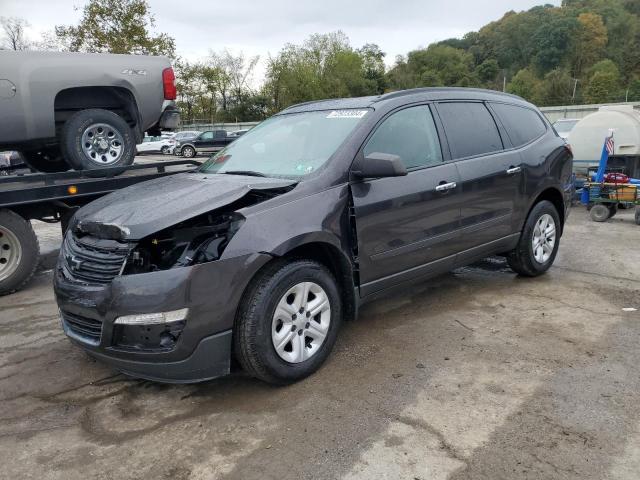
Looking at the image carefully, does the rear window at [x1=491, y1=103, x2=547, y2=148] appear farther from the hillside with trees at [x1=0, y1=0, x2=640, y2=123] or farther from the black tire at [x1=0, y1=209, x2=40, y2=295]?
the hillside with trees at [x1=0, y1=0, x2=640, y2=123]

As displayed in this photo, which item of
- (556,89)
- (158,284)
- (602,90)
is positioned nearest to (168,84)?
(158,284)

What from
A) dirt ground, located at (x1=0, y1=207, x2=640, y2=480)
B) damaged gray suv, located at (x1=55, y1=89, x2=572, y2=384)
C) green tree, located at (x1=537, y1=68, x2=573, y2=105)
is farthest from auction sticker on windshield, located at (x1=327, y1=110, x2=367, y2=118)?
green tree, located at (x1=537, y1=68, x2=573, y2=105)

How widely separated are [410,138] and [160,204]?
6.22ft

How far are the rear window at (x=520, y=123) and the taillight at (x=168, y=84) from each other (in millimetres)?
3789

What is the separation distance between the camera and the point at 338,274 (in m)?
3.52

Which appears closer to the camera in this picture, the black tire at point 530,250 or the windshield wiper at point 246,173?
the windshield wiper at point 246,173

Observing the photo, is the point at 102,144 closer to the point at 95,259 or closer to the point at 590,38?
the point at 95,259

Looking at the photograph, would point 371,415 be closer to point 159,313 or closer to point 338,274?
point 338,274

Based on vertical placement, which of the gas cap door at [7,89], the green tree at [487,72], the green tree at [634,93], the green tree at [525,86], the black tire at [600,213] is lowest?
the black tire at [600,213]

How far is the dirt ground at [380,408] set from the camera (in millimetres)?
2469

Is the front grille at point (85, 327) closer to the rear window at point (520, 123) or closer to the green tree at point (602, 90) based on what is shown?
the rear window at point (520, 123)

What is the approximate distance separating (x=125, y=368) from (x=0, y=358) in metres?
1.50

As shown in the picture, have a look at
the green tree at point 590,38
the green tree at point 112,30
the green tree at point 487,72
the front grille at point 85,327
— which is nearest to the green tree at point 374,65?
the green tree at point 487,72

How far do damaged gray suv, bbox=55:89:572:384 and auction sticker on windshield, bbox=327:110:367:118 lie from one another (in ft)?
0.05
